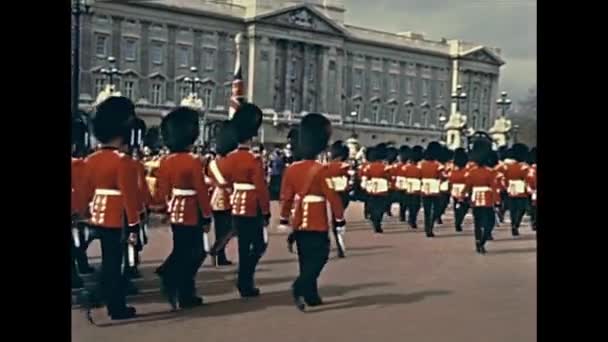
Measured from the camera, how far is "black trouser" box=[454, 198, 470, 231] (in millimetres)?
8844

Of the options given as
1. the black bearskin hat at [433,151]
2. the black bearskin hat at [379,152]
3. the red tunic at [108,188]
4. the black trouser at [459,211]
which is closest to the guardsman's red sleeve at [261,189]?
the red tunic at [108,188]

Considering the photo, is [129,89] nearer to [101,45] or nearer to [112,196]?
[101,45]

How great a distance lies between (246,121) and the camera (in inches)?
266

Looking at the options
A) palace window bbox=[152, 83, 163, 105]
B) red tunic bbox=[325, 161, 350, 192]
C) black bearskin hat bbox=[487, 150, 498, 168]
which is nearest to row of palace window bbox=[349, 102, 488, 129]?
red tunic bbox=[325, 161, 350, 192]

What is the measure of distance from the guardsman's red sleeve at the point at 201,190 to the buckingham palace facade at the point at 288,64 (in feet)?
1.38

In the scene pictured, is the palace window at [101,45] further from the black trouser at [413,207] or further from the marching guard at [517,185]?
the marching guard at [517,185]

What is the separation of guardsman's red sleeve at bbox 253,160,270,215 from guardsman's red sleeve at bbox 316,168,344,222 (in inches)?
17.5

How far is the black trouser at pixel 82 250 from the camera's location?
6.49 m

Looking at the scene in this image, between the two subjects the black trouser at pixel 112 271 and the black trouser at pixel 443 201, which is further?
the black trouser at pixel 443 201

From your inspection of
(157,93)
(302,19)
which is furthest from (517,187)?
(157,93)

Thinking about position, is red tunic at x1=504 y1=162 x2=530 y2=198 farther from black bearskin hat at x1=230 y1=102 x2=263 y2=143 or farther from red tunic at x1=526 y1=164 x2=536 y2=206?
black bearskin hat at x1=230 y1=102 x2=263 y2=143
